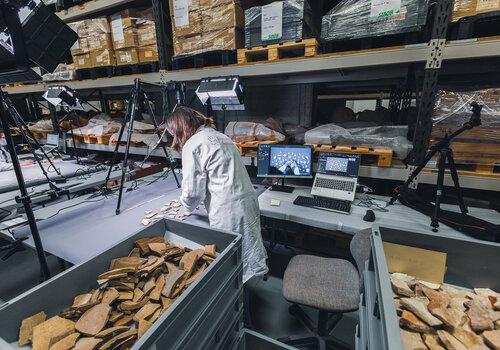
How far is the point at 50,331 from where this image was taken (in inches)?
26.6

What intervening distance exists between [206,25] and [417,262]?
2.30m

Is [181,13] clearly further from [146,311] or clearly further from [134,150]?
[146,311]

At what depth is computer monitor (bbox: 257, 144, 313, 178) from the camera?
6.68 ft

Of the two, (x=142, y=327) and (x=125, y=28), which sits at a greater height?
(x=125, y=28)

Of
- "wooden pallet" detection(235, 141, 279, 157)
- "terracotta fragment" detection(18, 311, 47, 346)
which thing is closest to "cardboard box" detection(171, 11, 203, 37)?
"wooden pallet" detection(235, 141, 279, 157)

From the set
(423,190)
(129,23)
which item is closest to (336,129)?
(423,190)

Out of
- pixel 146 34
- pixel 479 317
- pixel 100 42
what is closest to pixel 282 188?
pixel 479 317

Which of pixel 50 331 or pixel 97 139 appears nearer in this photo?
pixel 50 331

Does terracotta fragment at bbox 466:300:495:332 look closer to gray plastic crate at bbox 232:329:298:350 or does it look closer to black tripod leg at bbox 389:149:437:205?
gray plastic crate at bbox 232:329:298:350

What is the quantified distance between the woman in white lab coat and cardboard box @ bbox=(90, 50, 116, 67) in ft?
5.62

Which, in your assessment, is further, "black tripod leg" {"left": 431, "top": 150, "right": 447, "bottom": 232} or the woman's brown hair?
the woman's brown hair

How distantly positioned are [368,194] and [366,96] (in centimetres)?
126

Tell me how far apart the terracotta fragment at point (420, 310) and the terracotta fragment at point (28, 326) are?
1111 millimetres

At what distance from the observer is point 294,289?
4.45 ft
